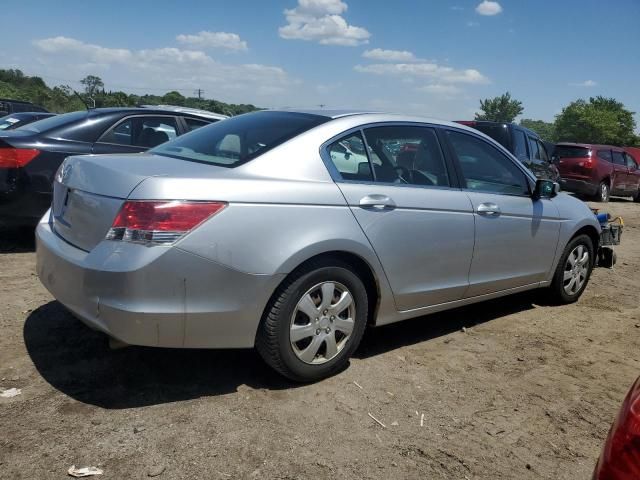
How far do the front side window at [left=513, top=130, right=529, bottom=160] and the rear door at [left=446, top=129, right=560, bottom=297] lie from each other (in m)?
A: 6.11

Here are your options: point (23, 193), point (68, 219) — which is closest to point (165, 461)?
point (68, 219)

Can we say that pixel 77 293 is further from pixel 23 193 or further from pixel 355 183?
pixel 23 193

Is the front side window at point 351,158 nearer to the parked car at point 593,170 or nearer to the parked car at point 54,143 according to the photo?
the parked car at point 54,143

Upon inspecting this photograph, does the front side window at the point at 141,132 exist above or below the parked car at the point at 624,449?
above

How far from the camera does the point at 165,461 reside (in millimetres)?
2543

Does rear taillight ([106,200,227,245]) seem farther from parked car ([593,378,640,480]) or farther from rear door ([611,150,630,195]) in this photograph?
rear door ([611,150,630,195])

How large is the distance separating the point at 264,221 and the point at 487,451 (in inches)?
62.5

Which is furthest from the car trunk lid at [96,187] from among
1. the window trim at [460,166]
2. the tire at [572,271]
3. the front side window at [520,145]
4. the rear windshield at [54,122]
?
the front side window at [520,145]

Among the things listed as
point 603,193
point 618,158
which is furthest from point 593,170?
point 618,158

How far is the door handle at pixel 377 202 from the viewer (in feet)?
11.3

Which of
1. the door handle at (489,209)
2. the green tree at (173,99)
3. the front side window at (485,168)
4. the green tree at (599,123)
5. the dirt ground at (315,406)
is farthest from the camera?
the green tree at (599,123)

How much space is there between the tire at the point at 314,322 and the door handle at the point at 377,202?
1.28ft

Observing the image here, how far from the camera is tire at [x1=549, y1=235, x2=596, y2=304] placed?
5.17 metres

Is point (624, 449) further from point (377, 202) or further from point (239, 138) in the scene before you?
point (239, 138)
